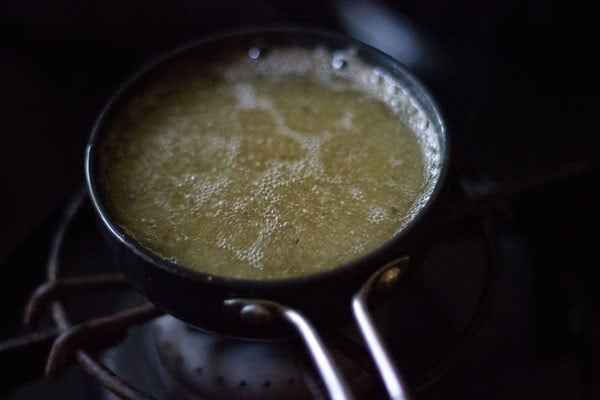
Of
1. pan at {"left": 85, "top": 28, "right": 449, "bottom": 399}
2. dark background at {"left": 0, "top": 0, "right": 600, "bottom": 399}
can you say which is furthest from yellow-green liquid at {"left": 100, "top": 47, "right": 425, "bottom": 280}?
dark background at {"left": 0, "top": 0, "right": 600, "bottom": 399}

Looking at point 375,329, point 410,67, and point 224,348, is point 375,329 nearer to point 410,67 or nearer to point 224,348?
point 224,348

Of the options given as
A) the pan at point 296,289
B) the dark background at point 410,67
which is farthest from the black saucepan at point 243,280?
the dark background at point 410,67

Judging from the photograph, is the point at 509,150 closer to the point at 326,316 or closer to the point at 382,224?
the point at 382,224

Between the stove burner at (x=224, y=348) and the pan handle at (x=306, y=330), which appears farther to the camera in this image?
the stove burner at (x=224, y=348)

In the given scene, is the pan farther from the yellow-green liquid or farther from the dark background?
the dark background

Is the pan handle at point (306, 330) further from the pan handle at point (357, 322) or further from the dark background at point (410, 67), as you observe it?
the dark background at point (410, 67)
